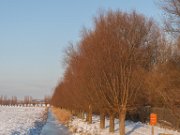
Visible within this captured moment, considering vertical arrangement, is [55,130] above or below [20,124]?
below

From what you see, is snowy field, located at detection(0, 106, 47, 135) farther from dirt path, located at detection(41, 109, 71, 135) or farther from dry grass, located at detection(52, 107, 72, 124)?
dry grass, located at detection(52, 107, 72, 124)

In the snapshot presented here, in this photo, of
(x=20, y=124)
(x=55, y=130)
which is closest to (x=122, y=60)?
(x=55, y=130)

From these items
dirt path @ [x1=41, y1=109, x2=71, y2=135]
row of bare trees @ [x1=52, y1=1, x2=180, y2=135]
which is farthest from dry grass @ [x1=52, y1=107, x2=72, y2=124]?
row of bare trees @ [x1=52, y1=1, x2=180, y2=135]

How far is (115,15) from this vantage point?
26.2 meters

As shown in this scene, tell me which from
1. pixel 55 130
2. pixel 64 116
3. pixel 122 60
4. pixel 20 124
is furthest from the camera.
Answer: pixel 64 116

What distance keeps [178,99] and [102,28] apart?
8.70 metres

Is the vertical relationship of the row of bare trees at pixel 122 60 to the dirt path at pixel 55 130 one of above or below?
above

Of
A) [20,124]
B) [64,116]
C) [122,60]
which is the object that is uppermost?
[122,60]

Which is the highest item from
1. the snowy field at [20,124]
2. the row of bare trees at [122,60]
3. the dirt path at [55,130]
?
the row of bare trees at [122,60]

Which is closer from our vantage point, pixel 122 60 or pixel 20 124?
pixel 122 60

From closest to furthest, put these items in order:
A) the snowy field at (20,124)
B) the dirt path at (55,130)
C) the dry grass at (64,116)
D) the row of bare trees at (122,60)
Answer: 1. the row of bare trees at (122,60)
2. the snowy field at (20,124)
3. the dirt path at (55,130)
4. the dry grass at (64,116)

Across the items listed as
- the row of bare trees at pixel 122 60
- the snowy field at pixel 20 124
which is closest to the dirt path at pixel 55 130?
the snowy field at pixel 20 124

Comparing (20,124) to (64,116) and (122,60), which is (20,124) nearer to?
(122,60)

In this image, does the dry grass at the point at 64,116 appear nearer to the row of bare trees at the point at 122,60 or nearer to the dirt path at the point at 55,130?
the dirt path at the point at 55,130
